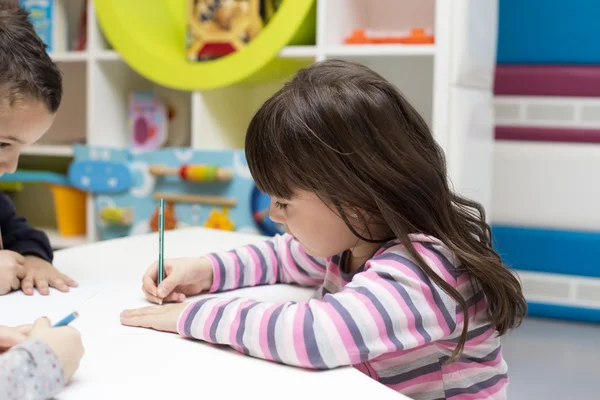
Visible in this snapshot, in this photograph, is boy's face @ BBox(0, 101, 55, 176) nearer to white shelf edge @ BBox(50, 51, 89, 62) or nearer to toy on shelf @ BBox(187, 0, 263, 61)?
toy on shelf @ BBox(187, 0, 263, 61)

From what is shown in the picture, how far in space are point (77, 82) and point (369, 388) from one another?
2.19 meters

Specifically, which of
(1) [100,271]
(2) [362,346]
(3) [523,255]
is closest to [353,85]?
(2) [362,346]

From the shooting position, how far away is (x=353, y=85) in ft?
2.27

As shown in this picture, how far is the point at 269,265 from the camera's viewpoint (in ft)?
2.98

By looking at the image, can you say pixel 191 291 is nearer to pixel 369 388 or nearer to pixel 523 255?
pixel 369 388

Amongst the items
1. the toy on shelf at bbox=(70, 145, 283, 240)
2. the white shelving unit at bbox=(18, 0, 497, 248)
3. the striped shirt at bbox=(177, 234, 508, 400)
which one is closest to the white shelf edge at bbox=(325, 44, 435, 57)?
the white shelving unit at bbox=(18, 0, 497, 248)

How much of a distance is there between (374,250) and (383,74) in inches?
47.8

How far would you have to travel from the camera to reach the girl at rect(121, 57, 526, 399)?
607 mm

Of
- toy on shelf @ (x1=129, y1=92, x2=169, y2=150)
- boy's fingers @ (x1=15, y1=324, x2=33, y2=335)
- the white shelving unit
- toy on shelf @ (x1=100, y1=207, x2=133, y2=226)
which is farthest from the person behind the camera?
toy on shelf @ (x1=129, y1=92, x2=169, y2=150)

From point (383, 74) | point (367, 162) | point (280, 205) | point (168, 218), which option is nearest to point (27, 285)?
point (280, 205)

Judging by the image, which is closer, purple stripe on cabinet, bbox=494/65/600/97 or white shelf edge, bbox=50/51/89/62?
purple stripe on cabinet, bbox=494/65/600/97

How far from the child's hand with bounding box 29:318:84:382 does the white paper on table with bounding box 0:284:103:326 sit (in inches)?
5.8

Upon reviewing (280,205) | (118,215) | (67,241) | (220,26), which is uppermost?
(220,26)

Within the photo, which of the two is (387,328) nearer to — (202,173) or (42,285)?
(42,285)
